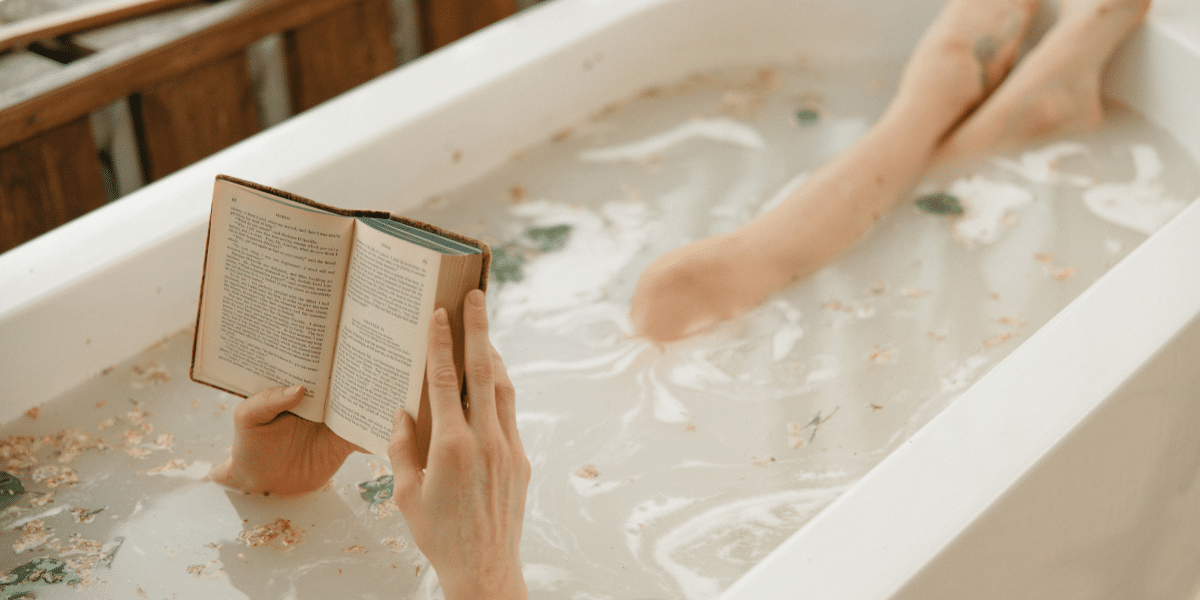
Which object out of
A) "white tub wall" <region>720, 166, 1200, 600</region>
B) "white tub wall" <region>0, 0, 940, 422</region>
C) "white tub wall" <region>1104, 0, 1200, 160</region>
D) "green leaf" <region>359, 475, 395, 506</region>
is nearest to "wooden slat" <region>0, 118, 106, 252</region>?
"white tub wall" <region>0, 0, 940, 422</region>

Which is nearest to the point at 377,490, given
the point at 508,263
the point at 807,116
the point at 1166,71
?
the point at 508,263

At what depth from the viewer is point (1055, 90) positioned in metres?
1.54

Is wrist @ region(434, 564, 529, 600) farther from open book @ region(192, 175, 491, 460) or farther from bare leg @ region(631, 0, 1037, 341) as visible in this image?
bare leg @ region(631, 0, 1037, 341)

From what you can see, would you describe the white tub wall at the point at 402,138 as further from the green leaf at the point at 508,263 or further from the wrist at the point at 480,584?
the wrist at the point at 480,584

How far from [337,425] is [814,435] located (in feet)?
1.71

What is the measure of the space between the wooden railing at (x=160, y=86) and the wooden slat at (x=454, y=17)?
0.11m

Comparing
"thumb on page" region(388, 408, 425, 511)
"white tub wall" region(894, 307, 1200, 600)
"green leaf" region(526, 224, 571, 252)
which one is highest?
"green leaf" region(526, 224, 571, 252)

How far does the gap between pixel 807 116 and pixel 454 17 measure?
0.68 metres

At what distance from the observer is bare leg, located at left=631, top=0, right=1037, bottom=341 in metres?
1.24

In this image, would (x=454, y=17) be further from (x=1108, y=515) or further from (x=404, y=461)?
(x=1108, y=515)

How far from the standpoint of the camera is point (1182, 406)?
A: 940 millimetres

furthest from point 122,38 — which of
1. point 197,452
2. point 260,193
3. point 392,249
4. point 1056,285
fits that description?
point 1056,285

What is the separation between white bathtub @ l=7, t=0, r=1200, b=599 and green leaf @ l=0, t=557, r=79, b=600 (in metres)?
0.23

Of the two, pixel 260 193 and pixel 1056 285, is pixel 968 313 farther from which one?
pixel 260 193
